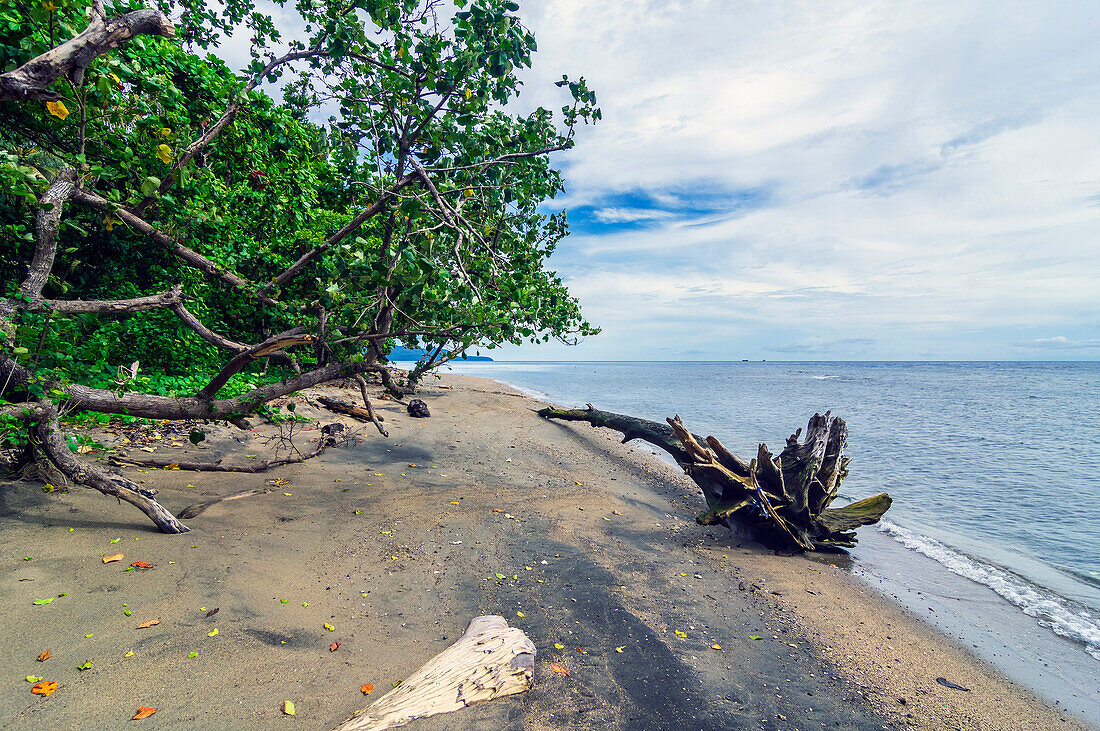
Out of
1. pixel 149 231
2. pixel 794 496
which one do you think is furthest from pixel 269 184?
pixel 794 496

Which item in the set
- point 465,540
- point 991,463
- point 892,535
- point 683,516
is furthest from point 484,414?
point 991,463

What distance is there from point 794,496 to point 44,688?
8790 mm

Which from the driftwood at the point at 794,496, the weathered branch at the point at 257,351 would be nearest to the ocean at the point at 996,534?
the driftwood at the point at 794,496

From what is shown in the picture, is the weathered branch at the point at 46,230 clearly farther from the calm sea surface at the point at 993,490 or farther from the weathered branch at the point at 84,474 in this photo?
the calm sea surface at the point at 993,490

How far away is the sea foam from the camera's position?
6.00 meters

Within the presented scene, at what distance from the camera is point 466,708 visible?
337cm

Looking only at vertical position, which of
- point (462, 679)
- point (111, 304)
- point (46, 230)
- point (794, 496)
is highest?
point (46, 230)

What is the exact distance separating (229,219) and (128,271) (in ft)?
7.90

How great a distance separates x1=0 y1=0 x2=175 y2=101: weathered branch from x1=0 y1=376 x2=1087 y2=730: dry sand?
12.9 feet

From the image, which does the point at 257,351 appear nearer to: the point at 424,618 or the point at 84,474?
the point at 84,474

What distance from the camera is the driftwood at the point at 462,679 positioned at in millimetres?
3199

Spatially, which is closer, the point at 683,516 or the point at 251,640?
the point at 251,640

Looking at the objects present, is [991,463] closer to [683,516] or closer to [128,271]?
[683,516]

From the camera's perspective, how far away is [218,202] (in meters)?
7.66
